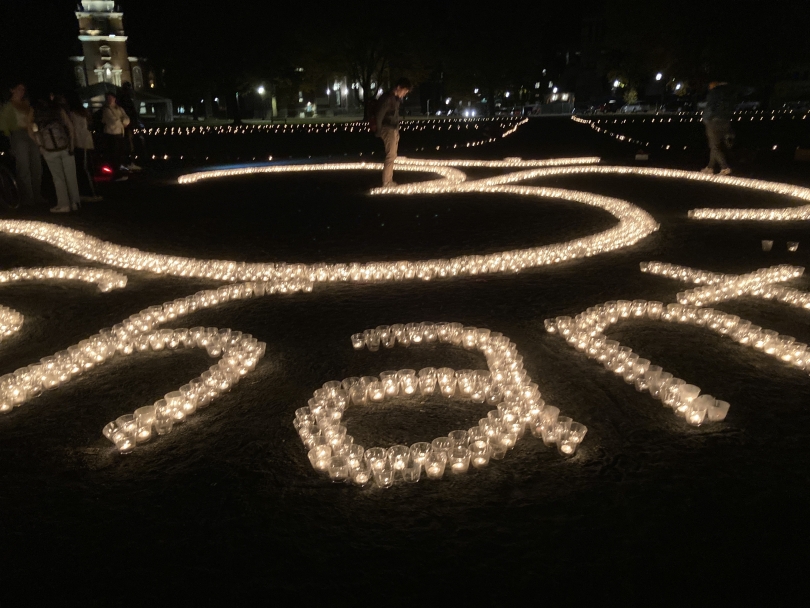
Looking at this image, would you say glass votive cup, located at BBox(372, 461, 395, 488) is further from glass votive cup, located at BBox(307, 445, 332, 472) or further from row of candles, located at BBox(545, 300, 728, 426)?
row of candles, located at BBox(545, 300, 728, 426)

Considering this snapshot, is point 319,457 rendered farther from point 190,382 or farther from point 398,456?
point 190,382

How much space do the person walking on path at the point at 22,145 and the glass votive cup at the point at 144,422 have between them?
857 cm

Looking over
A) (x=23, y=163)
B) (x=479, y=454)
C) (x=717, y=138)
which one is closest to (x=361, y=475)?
(x=479, y=454)

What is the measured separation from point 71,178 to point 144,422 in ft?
27.7

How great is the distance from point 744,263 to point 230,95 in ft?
150

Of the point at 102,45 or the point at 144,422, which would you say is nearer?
the point at 144,422

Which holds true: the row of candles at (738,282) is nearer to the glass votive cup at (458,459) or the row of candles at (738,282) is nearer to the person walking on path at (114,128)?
the glass votive cup at (458,459)

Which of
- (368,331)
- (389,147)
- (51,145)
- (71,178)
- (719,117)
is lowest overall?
(368,331)

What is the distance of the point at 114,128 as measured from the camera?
13984 mm

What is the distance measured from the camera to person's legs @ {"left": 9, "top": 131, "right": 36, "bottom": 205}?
34.0 ft

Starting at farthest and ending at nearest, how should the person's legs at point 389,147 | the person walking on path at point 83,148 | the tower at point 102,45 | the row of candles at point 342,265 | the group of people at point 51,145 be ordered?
the tower at point 102,45 → the person's legs at point 389,147 → the person walking on path at point 83,148 → the group of people at point 51,145 → the row of candles at point 342,265

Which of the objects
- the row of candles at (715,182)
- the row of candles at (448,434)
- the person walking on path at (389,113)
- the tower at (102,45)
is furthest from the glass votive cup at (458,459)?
the tower at (102,45)

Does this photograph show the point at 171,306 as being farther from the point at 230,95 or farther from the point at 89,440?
the point at 230,95

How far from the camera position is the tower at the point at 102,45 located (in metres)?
65.1
